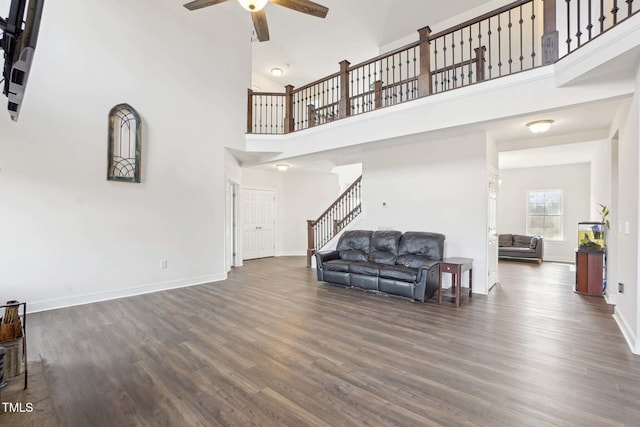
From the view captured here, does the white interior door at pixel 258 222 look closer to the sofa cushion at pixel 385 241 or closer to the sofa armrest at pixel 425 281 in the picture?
the sofa cushion at pixel 385 241

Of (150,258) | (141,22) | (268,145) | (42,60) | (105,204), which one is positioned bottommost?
(150,258)

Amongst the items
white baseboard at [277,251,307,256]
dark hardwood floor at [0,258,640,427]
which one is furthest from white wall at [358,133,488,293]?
white baseboard at [277,251,307,256]

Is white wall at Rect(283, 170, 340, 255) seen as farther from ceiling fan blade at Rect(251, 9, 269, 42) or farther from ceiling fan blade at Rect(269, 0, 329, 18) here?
ceiling fan blade at Rect(269, 0, 329, 18)

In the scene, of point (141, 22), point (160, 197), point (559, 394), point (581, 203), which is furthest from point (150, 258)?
point (581, 203)

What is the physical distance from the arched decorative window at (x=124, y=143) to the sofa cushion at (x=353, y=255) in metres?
3.60

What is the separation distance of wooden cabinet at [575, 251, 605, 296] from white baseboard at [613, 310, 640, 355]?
4.21 feet

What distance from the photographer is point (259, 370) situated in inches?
95.3

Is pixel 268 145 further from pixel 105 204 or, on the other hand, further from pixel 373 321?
pixel 373 321

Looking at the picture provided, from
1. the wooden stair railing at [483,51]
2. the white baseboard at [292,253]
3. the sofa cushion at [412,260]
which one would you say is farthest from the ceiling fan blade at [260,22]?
the white baseboard at [292,253]

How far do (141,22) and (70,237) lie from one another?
3.43 meters

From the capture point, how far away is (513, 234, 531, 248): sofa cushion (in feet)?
28.0

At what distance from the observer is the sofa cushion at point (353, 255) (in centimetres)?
538

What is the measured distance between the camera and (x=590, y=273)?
475 cm

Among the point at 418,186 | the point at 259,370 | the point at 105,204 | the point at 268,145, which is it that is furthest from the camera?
the point at 268,145
